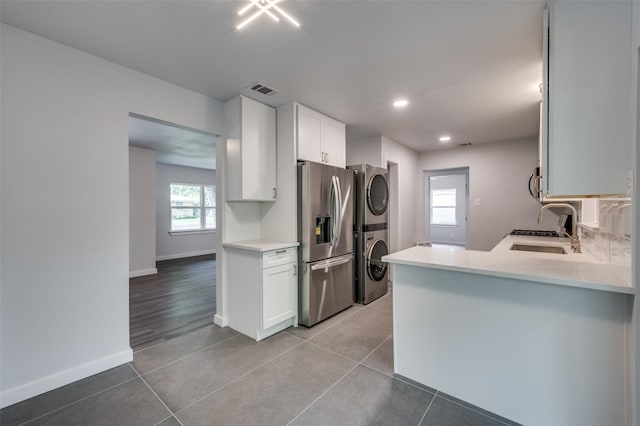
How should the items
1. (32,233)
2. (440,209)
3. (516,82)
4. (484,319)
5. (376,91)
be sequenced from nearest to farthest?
(484,319) < (32,233) < (516,82) < (376,91) < (440,209)

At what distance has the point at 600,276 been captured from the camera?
138 centimetres

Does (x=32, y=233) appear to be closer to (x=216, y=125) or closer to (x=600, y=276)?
(x=216, y=125)

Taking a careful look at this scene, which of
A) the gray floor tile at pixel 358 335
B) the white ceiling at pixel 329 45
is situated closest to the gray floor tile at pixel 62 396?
the gray floor tile at pixel 358 335

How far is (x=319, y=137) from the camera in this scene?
3.24 meters

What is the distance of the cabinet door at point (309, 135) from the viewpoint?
2996 mm

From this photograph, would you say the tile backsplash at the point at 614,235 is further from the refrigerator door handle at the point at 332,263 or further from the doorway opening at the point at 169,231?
the doorway opening at the point at 169,231

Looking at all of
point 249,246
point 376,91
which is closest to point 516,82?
point 376,91

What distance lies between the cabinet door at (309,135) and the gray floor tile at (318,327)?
5.98 ft

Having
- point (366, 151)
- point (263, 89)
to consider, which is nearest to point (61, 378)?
point (263, 89)

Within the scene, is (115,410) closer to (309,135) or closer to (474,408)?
(474,408)

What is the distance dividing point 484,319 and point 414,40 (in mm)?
1871

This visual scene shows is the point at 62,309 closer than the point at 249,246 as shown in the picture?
Yes

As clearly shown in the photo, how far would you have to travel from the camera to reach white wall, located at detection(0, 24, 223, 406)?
5.77 ft

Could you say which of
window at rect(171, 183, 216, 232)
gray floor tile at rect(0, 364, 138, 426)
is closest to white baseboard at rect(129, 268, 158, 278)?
window at rect(171, 183, 216, 232)
